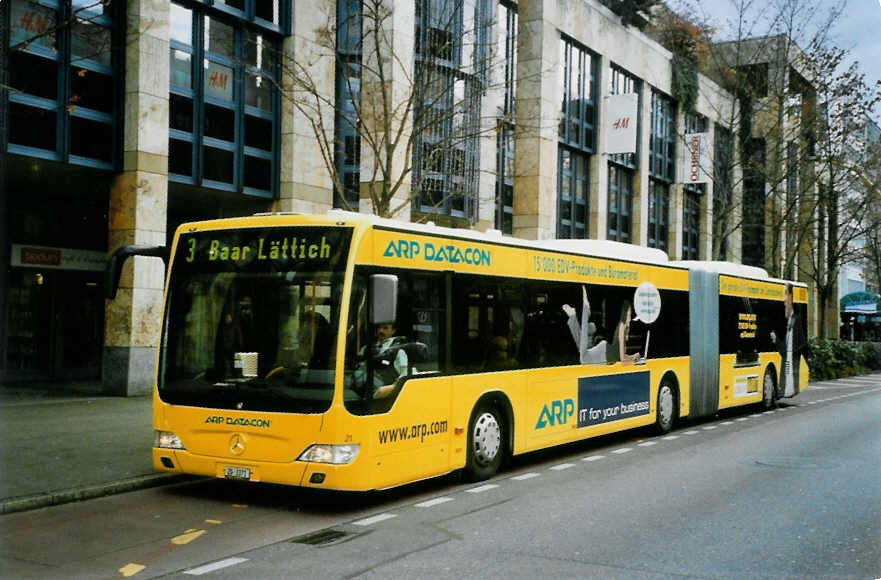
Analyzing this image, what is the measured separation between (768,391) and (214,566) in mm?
16935

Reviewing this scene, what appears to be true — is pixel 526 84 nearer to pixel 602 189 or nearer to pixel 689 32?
pixel 602 189

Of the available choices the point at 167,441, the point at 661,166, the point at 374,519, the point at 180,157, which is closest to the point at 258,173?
the point at 180,157

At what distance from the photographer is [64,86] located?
1695cm

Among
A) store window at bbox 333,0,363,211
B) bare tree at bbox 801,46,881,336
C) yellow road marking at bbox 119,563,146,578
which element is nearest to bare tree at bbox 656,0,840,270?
bare tree at bbox 801,46,881,336

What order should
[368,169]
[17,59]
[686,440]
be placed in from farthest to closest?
[368,169] → [17,59] → [686,440]

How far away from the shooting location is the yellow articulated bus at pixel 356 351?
8492 millimetres

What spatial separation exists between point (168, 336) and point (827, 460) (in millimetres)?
8864

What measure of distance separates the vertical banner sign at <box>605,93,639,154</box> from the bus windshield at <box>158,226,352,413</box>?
2465 centimetres

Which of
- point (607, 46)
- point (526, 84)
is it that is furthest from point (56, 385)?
point (607, 46)

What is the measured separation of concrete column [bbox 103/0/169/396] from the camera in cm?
1769

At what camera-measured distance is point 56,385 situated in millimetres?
19875

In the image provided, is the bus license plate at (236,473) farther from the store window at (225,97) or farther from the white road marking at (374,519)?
the store window at (225,97)

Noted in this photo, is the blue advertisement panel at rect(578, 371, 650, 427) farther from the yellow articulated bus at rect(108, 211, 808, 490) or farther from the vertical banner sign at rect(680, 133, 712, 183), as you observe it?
the vertical banner sign at rect(680, 133, 712, 183)

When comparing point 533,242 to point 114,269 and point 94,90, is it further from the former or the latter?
point 94,90
